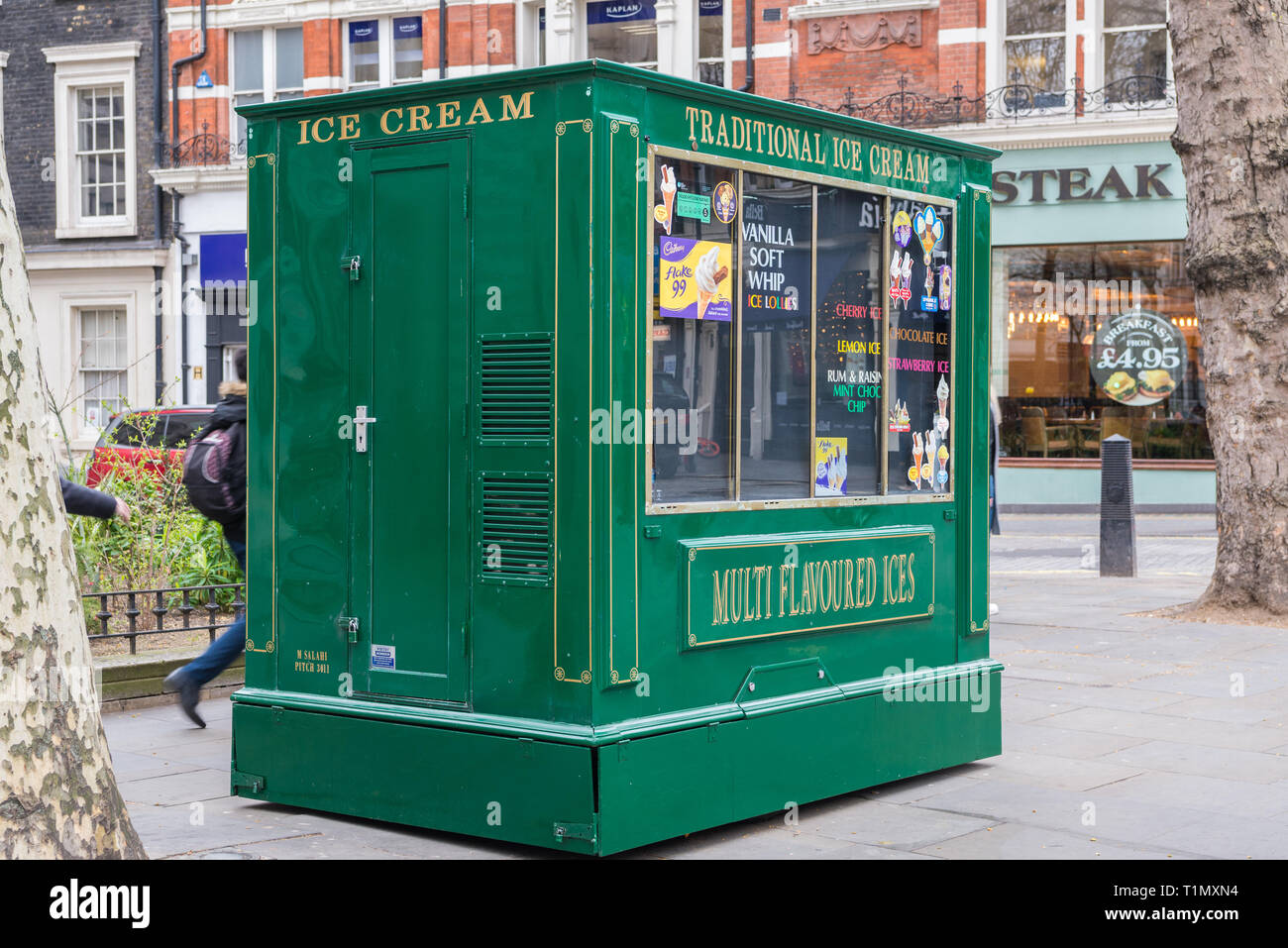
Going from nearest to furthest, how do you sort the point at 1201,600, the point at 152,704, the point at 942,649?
the point at 942,649, the point at 152,704, the point at 1201,600

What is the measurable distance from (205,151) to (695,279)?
918 inches

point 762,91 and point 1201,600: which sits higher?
point 762,91

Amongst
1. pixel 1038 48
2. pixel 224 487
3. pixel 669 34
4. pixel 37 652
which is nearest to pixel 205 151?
pixel 669 34

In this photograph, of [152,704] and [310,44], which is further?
[310,44]

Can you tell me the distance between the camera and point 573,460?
515cm

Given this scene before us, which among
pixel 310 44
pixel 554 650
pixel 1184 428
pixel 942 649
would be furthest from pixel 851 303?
pixel 310 44

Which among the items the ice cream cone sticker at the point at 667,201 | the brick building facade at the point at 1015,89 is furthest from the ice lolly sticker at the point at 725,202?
the brick building facade at the point at 1015,89

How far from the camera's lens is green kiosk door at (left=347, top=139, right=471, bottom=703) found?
215 inches

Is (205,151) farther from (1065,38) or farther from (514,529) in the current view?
(514,529)

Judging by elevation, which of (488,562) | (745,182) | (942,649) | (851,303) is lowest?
(942,649)

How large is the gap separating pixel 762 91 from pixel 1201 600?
14176 mm

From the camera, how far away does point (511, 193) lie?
5324 millimetres
